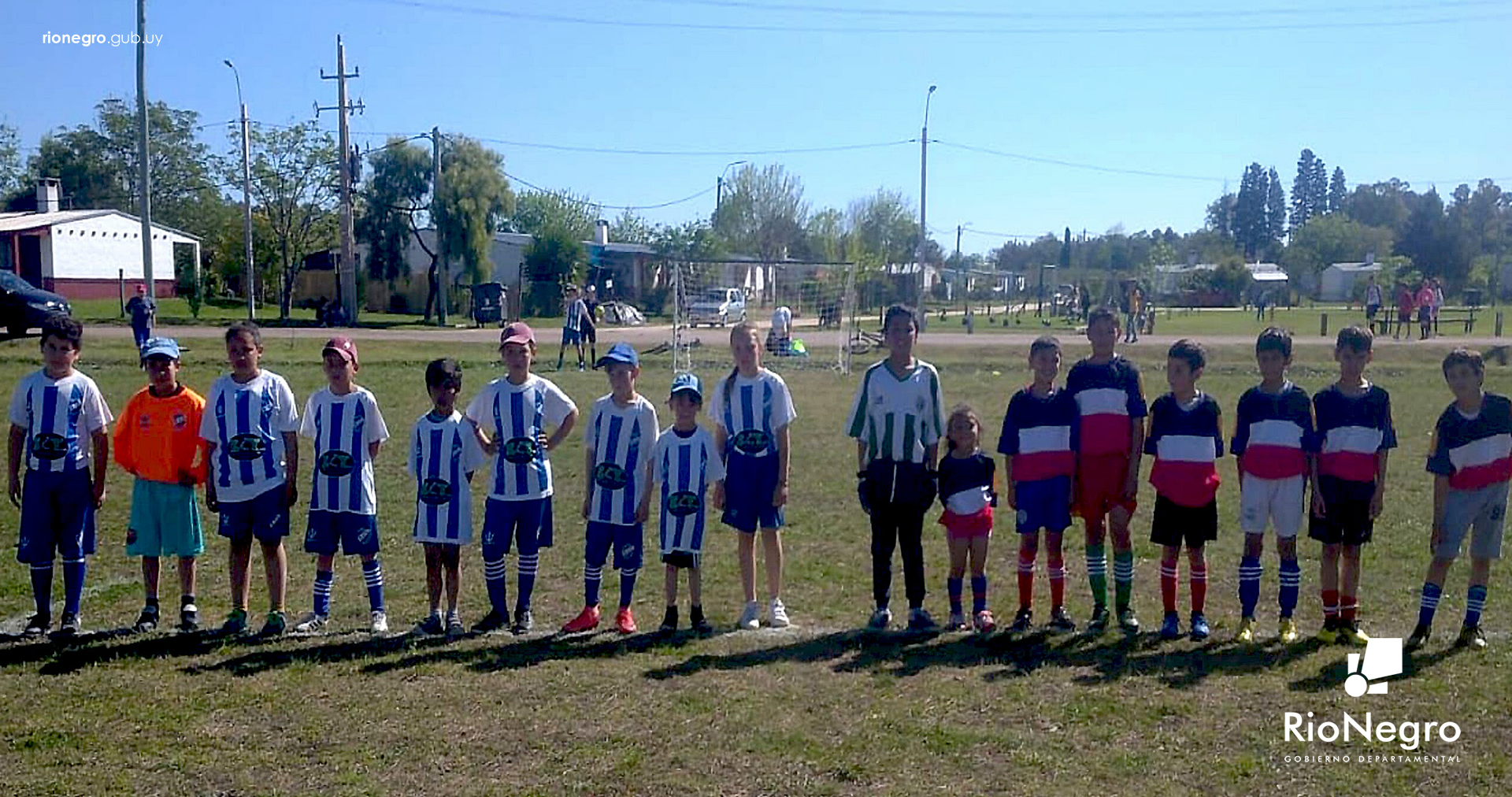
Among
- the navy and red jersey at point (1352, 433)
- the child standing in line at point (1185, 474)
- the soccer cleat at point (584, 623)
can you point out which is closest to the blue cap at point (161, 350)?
the soccer cleat at point (584, 623)

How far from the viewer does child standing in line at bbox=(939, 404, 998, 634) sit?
6754 millimetres

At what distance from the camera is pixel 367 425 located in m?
6.69

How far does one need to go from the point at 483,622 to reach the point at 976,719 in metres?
2.98

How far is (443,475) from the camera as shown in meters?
6.67

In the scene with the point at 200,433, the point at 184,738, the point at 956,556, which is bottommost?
the point at 184,738

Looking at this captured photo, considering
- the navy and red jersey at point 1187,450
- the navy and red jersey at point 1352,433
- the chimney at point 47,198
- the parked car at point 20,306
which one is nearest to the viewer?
the navy and red jersey at point 1352,433

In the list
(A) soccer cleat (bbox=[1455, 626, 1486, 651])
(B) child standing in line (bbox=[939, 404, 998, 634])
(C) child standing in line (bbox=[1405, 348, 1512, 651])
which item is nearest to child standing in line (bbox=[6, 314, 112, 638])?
(B) child standing in line (bbox=[939, 404, 998, 634])

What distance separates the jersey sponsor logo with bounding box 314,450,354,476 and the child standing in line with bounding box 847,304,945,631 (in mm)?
2827

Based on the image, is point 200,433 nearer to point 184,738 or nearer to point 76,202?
point 184,738

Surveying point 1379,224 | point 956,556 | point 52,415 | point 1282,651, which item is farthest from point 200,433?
point 1379,224

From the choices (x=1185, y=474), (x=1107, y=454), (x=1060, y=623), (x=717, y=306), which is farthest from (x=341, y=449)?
(x=717, y=306)

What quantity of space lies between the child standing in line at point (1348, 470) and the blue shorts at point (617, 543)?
12.3ft

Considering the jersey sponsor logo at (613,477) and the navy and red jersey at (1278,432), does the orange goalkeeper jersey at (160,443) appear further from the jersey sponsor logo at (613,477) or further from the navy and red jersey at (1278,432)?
the navy and red jersey at (1278,432)

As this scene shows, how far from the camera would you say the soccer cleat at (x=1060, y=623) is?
6.74 meters
